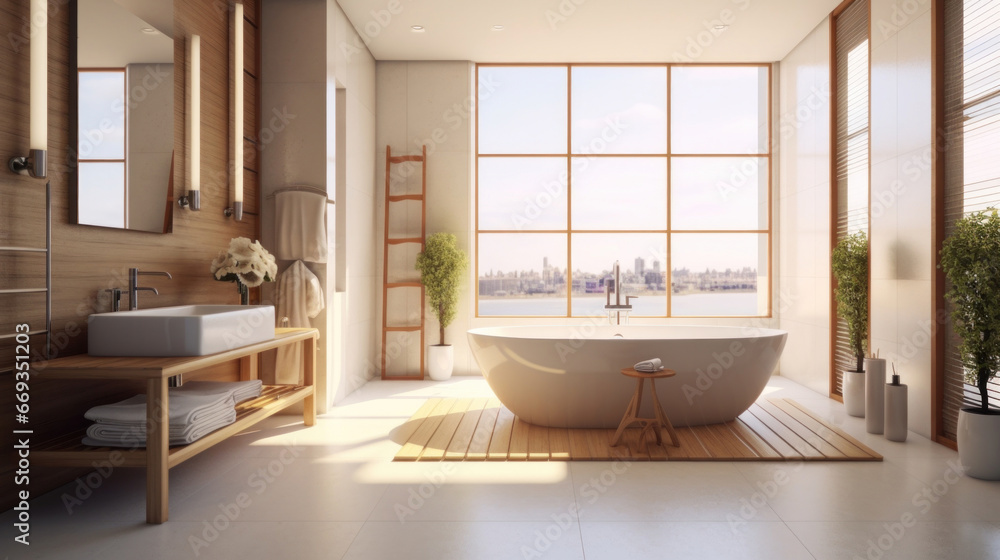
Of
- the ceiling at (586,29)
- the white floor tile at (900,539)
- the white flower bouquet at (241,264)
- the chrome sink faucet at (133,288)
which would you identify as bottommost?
the white floor tile at (900,539)

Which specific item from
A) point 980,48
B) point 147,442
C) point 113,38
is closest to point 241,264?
point 113,38

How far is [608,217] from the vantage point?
20.0ft

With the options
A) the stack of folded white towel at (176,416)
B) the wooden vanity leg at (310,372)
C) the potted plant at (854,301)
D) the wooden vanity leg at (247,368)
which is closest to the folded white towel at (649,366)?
the potted plant at (854,301)

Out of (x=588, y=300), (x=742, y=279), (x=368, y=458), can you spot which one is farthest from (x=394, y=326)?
(x=742, y=279)

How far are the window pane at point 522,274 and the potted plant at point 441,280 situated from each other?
0.48m

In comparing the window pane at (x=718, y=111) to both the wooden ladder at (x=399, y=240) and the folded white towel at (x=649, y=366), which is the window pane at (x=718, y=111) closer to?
the wooden ladder at (x=399, y=240)

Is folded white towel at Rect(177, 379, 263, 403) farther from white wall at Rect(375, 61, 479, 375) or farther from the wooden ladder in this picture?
white wall at Rect(375, 61, 479, 375)

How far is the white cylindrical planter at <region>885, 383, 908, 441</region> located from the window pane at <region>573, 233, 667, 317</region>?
2634mm

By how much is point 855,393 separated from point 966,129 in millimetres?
1786

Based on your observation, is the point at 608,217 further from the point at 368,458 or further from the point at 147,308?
the point at 147,308

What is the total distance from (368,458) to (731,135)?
15.5 feet

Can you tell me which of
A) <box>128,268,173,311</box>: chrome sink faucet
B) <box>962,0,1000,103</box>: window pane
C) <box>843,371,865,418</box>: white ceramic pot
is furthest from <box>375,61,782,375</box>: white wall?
<box>128,268,173,311</box>: chrome sink faucet

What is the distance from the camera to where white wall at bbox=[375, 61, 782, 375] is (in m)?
5.90

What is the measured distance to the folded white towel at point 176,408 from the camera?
2484mm
